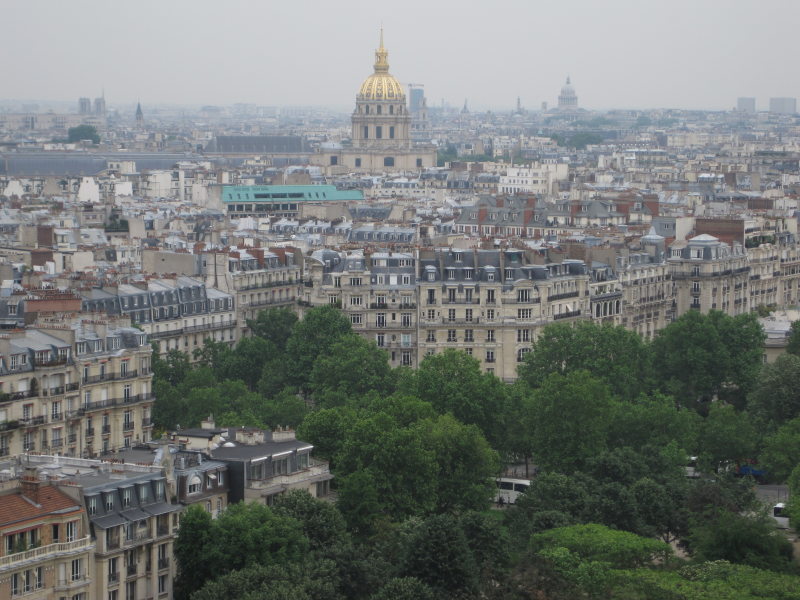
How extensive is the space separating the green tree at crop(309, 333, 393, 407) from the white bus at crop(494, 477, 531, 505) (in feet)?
22.4

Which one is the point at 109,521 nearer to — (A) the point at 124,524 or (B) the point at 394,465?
(A) the point at 124,524

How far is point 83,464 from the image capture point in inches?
1681

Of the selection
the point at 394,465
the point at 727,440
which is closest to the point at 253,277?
the point at 727,440

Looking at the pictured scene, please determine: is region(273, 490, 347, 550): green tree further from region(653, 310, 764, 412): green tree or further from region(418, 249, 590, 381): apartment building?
region(418, 249, 590, 381): apartment building

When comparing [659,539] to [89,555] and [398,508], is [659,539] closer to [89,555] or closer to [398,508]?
[398,508]

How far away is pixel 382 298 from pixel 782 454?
19.5 metres

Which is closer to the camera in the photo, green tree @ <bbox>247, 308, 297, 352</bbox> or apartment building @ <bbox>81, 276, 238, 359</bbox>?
apartment building @ <bbox>81, 276, 238, 359</bbox>

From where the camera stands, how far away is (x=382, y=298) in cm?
6894

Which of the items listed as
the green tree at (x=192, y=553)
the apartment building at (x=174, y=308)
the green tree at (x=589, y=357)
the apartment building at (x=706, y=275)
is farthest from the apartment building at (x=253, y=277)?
the green tree at (x=192, y=553)

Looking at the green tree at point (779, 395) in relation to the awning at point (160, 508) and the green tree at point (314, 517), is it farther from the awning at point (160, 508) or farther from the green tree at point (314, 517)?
the awning at point (160, 508)

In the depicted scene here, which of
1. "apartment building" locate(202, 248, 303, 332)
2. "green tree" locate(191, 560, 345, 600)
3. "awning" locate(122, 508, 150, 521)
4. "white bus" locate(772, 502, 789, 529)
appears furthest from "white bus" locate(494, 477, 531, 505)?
"apartment building" locate(202, 248, 303, 332)

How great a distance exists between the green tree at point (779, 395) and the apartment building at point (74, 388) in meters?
19.3

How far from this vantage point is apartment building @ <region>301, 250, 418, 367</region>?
68.7 m

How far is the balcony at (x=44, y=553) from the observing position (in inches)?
1460
